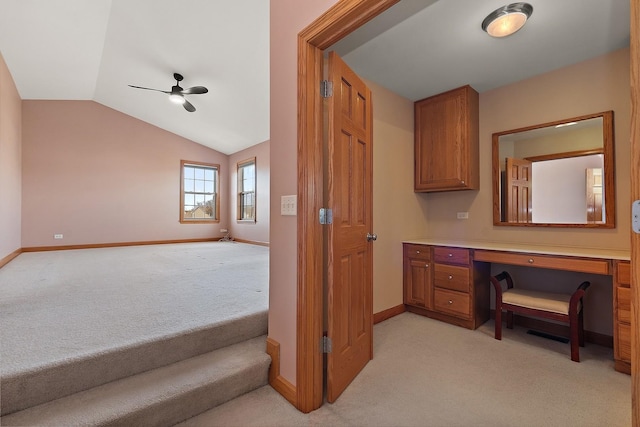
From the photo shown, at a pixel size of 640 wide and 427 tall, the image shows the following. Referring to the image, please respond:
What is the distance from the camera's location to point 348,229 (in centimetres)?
193

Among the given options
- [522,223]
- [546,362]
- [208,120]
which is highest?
[208,120]

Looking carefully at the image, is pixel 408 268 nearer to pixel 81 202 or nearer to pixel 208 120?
pixel 208 120

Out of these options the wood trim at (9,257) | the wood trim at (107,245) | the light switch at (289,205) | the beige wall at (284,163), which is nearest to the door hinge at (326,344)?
the beige wall at (284,163)

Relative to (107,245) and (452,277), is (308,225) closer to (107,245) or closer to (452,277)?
(452,277)

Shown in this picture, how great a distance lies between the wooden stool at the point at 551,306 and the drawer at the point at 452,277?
0.26 meters

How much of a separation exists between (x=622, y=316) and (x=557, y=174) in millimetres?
1398

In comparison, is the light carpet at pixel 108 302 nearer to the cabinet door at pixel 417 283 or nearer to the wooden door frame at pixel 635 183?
the cabinet door at pixel 417 283

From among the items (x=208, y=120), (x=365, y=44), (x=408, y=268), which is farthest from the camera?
(x=208, y=120)

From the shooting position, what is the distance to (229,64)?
13.4ft

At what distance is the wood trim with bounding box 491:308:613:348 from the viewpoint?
2427mm

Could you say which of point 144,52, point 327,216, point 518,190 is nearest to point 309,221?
point 327,216

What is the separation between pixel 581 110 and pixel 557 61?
1.64 ft

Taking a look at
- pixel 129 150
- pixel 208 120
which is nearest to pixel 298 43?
pixel 208 120

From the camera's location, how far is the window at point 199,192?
24.5 ft
